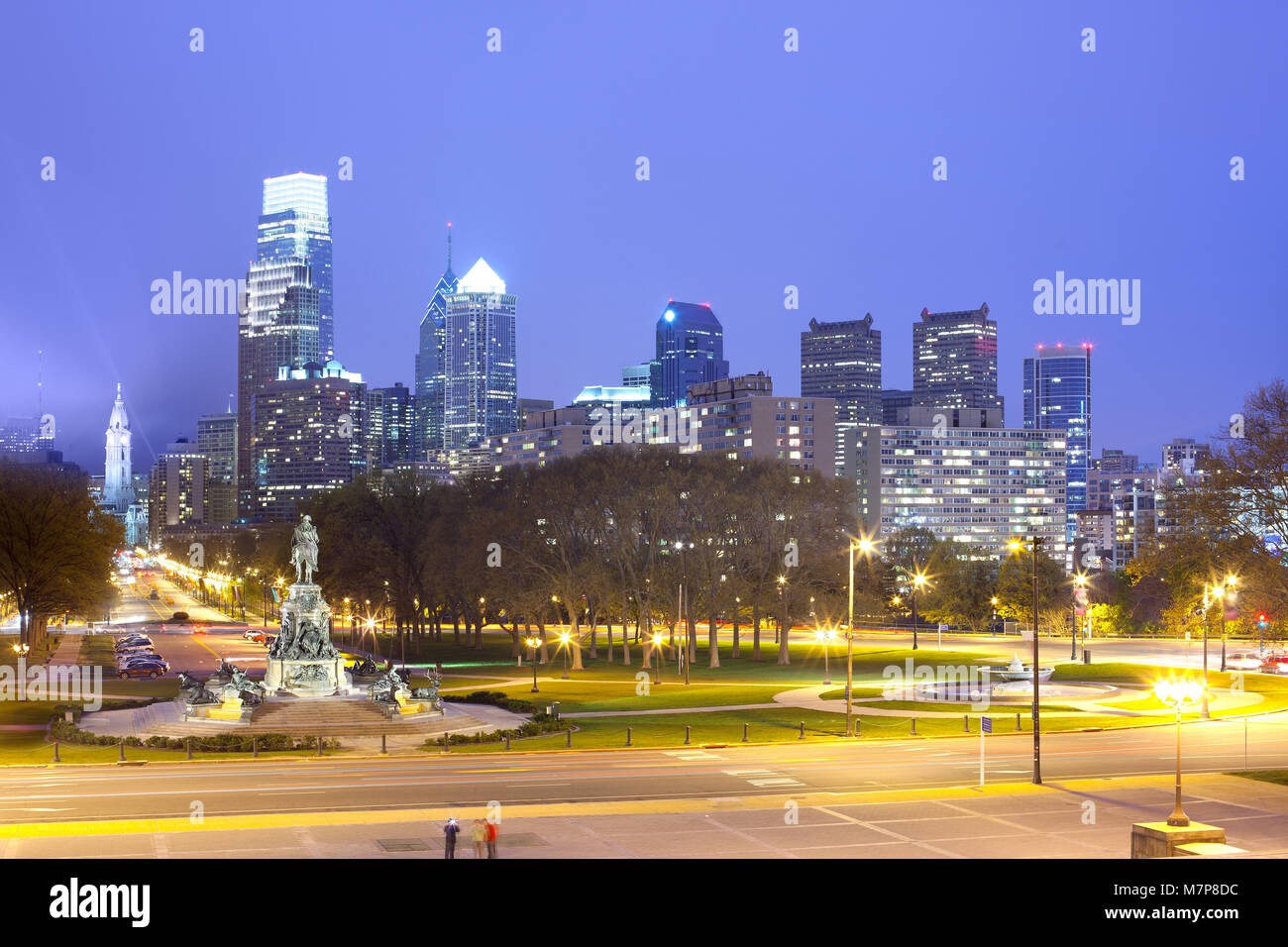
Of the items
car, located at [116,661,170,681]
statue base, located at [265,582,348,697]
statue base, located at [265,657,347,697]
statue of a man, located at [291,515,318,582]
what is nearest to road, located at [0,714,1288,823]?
statue base, located at [265,657,347,697]

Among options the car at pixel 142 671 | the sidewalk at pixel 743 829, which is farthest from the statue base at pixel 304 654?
the car at pixel 142 671

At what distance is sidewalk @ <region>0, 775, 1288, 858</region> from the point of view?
26203 millimetres

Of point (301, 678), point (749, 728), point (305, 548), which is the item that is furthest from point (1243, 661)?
point (301, 678)

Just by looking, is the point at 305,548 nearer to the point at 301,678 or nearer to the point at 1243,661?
the point at 301,678

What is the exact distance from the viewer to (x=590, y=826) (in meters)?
29.5

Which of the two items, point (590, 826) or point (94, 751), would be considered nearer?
point (590, 826)

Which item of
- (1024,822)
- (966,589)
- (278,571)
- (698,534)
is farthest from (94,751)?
(966,589)

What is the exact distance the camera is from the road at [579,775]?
3262 cm

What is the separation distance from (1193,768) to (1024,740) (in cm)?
825

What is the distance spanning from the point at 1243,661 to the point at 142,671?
256 ft

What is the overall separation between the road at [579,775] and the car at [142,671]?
1644 inches

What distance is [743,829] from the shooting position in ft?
95.7

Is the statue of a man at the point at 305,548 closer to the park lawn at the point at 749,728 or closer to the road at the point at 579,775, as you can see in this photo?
the park lawn at the point at 749,728
